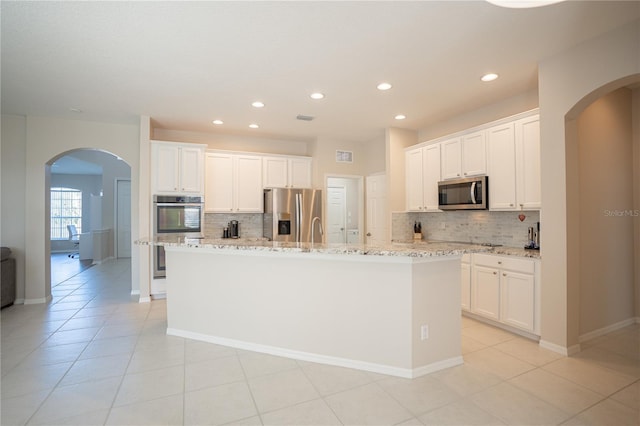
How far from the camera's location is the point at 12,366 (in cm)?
276

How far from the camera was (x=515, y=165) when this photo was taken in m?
3.70

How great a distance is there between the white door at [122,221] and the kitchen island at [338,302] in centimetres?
772

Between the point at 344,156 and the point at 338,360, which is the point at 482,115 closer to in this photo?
the point at 344,156

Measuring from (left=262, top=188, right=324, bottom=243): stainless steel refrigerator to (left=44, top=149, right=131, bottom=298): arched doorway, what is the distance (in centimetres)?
422

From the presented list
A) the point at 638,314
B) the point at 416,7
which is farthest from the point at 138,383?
the point at 638,314

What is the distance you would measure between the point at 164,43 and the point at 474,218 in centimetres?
432

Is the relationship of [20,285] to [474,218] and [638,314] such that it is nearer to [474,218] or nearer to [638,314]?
[474,218]

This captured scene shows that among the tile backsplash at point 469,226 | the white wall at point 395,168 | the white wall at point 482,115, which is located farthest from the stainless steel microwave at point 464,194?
the white wall at point 482,115

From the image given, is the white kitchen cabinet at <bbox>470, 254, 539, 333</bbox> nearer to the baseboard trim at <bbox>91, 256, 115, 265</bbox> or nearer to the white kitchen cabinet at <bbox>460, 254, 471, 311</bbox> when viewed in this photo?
the white kitchen cabinet at <bbox>460, 254, 471, 311</bbox>

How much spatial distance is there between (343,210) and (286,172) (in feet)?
5.28

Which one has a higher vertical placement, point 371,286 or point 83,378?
point 371,286

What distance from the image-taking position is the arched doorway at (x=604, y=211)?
3.00 meters

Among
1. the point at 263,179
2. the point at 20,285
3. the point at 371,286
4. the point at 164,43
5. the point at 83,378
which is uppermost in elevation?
the point at 164,43

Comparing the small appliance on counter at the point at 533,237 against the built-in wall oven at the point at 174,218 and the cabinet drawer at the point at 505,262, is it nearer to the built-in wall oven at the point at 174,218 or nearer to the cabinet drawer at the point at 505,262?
the cabinet drawer at the point at 505,262
